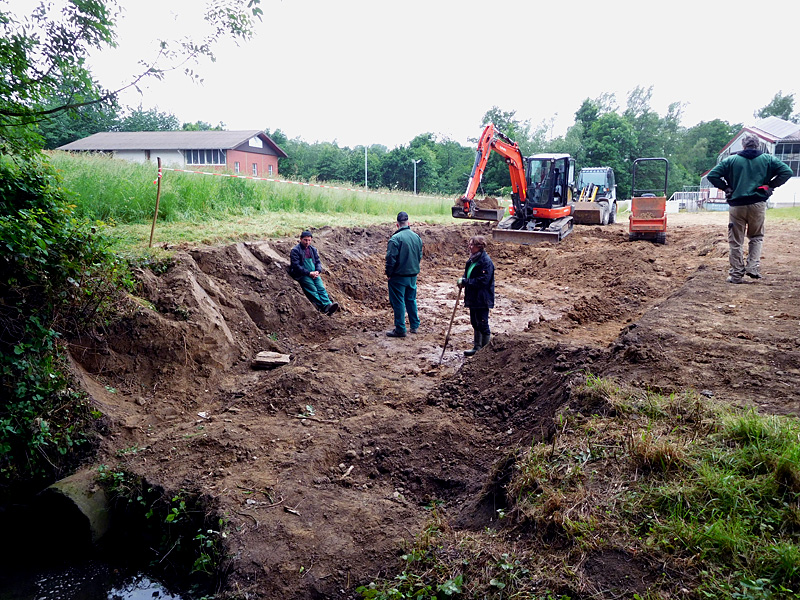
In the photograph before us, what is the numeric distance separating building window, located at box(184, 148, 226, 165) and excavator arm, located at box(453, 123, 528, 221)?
102 ft

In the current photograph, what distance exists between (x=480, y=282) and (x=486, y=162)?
10.00 m

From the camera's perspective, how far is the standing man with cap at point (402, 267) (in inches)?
355

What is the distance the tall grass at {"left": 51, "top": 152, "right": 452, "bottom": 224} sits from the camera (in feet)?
33.3

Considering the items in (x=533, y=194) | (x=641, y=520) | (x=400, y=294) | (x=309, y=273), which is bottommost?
(x=641, y=520)

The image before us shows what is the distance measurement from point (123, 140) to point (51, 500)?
4555 cm

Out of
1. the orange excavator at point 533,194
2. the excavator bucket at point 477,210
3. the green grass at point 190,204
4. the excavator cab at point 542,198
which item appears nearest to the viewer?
the green grass at point 190,204

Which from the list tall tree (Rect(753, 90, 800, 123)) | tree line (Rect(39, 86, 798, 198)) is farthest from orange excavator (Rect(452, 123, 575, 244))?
tall tree (Rect(753, 90, 800, 123))

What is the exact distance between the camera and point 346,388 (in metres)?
6.92

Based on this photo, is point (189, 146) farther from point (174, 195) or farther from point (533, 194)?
point (174, 195)

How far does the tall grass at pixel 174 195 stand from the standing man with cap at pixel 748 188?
885cm

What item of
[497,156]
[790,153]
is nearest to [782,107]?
[790,153]

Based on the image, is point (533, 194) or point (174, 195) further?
point (533, 194)

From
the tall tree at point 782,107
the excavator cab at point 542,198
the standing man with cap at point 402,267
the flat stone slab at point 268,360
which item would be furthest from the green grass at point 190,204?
the tall tree at point 782,107

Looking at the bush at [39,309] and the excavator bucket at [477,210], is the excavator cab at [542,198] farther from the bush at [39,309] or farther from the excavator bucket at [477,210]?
the bush at [39,309]
